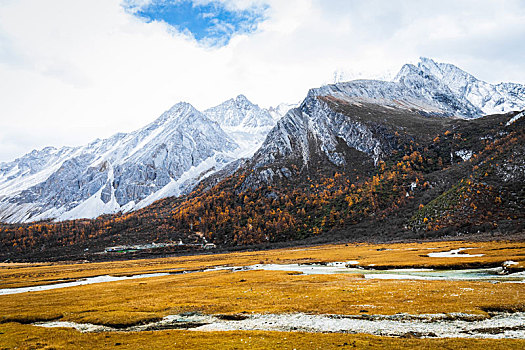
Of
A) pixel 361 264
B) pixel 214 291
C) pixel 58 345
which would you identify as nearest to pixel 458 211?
pixel 361 264

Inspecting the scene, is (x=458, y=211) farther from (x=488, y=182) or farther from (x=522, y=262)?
(x=522, y=262)

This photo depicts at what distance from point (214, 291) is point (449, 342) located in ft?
133

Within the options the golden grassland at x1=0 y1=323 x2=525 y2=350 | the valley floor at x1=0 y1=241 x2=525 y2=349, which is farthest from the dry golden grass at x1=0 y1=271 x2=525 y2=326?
the golden grassland at x1=0 y1=323 x2=525 y2=350

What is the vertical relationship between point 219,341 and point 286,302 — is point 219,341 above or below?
above

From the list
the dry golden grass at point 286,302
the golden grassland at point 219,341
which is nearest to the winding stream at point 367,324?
the dry golden grass at point 286,302

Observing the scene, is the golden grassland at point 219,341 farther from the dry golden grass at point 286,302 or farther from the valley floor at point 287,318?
the dry golden grass at point 286,302

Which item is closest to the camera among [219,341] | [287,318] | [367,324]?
[219,341]

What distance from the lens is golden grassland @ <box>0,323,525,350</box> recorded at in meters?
22.0

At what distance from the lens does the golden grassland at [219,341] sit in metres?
22.0

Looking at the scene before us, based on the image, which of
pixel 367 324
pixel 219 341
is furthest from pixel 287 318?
pixel 219 341

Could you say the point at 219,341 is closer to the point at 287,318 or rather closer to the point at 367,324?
the point at 287,318

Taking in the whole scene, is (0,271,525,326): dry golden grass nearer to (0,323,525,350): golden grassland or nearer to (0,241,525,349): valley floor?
(0,241,525,349): valley floor

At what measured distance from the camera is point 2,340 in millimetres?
29125

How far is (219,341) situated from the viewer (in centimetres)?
2466
